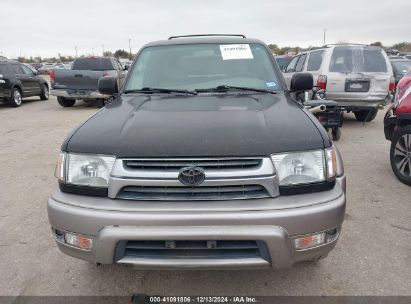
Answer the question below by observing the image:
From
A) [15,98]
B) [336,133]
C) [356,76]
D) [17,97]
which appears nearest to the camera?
[336,133]

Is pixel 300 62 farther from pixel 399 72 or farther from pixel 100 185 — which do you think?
pixel 100 185

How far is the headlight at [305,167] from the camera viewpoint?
2094 mm

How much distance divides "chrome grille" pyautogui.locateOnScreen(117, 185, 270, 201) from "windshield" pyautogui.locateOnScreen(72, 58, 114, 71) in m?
11.6

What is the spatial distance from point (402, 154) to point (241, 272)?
3.16 meters

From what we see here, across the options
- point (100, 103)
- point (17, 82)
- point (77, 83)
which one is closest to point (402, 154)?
point (77, 83)

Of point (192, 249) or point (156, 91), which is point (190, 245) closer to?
point (192, 249)

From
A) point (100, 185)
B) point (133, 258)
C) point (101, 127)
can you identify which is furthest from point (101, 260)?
point (101, 127)

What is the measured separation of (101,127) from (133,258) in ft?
2.97

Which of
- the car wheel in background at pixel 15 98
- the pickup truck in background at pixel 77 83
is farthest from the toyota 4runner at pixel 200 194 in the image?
the car wheel in background at pixel 15 98

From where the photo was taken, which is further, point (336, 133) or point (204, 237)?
point (336, 133)

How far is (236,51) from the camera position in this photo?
349 cm

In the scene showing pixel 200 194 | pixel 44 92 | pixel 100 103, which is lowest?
pixel 100 103

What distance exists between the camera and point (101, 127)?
7.81 feet

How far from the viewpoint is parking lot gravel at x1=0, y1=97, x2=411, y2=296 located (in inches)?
99.8
